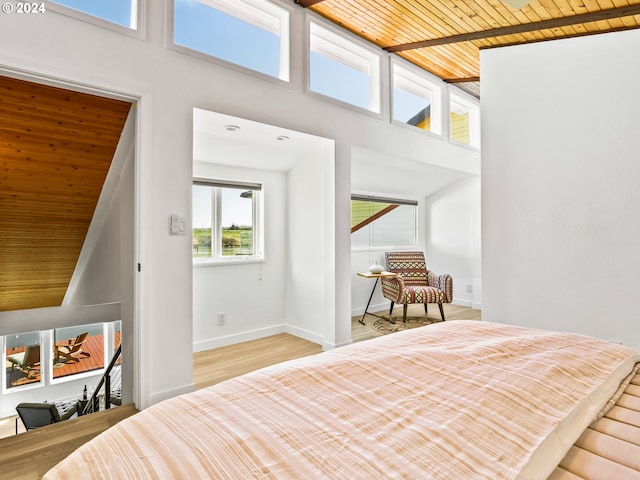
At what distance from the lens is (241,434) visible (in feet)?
2.55

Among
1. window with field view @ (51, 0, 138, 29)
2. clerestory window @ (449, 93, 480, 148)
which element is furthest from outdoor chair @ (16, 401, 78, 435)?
clerestory window @ (449, 93, 480, 148)

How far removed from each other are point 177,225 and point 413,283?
355 cm

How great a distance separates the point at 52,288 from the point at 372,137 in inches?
160

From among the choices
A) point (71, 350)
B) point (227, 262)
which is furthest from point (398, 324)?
point (71, 350)

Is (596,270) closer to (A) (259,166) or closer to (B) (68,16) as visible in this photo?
(A) (259,166)

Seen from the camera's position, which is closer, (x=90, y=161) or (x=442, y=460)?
(x=442, y=460)

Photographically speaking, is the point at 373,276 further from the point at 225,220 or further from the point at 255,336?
the point at 225,220

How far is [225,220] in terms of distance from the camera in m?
3.93

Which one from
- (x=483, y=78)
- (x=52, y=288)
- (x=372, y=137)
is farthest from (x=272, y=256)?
(x=483, y=78)

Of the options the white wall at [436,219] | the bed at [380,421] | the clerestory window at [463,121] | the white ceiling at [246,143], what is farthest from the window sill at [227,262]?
the clerestory window at [463,121]

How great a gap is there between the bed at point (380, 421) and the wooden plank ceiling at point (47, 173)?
2.36 metres

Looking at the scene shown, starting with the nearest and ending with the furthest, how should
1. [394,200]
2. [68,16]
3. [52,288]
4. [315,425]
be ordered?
[315,425], [68,16], [52,288], [394,200]

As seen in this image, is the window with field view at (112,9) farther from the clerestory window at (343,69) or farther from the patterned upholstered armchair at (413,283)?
the patterned upholstered armchair at (413,283)

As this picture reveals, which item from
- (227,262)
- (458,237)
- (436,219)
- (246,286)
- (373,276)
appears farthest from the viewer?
(436,219)
